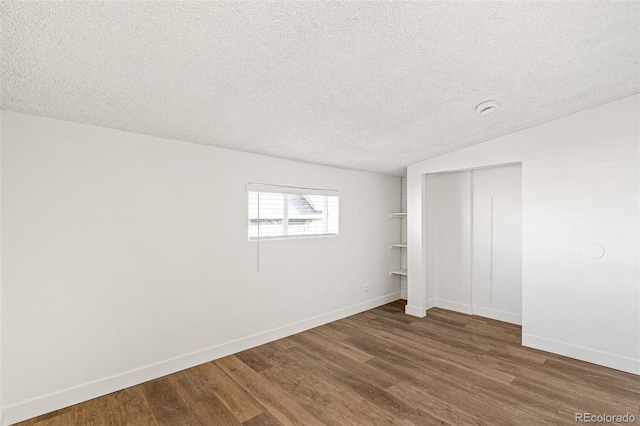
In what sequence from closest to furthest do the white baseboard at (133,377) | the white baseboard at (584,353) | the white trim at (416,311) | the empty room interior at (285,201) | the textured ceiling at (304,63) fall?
the textured ceiling at (304,63) < the empty room interior at (285,201) < the white baseboard at (133,377) < the white baseboard at (584,353) < the white trim at (416,311)

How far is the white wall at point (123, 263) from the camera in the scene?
2234 millimetres

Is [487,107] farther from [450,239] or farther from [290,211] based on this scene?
[450,239]

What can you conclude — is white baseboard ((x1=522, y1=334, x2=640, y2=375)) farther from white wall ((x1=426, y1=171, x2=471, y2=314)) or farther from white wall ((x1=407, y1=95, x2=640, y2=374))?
white wall ((x1=426, y1=171, x2=471, y2=314))

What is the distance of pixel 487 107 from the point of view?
2799mm

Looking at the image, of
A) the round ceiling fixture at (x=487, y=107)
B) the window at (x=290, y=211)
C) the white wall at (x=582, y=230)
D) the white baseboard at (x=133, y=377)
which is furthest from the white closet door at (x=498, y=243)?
the white baseboard at (x=133, y=377)

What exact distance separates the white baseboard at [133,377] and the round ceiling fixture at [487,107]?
3.09 m

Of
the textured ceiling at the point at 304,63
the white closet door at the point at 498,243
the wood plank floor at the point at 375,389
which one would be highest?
the textured ceiling at the point at 304,63

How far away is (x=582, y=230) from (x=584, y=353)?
48.9 inches

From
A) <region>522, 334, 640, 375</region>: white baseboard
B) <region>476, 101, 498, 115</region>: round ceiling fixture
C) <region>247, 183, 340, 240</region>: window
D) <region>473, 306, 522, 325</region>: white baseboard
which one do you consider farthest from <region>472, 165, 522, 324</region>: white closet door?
<region>247, 183, 340, 240</region>: window

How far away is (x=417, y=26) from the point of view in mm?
1710

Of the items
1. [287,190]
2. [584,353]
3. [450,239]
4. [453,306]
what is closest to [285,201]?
[287,190]

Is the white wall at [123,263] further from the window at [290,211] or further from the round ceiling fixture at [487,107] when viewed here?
the round ceiling fixture at [487,107]

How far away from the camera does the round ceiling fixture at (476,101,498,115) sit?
2736 mm

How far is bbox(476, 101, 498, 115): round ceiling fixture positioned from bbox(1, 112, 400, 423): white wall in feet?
6.95
